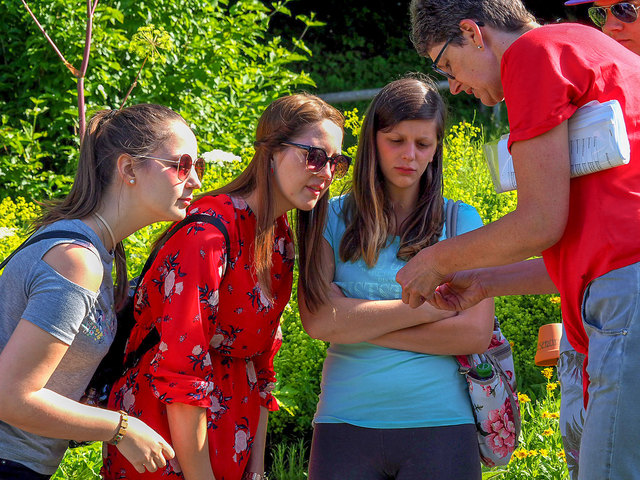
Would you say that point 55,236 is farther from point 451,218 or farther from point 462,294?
point 451,218

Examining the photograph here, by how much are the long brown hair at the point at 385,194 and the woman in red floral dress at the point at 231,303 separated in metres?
0.19

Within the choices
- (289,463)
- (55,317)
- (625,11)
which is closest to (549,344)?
(625,11)

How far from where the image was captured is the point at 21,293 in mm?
1984

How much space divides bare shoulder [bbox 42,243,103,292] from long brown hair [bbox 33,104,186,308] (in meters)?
0.21

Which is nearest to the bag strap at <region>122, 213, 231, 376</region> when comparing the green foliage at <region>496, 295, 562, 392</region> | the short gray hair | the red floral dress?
the red floral dress

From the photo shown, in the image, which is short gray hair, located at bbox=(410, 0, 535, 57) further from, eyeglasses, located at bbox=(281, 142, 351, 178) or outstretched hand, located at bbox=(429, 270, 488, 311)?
outstretched hand, located at bbox=(429, 270, 488, 311)

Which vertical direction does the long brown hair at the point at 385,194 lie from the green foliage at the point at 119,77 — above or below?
below

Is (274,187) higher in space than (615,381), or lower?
higher

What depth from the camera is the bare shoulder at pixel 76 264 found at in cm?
198

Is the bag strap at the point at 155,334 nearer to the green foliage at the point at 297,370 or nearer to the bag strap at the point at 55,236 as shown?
the bag strap at the point at 55,236

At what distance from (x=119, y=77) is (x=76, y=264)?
4.47 metres

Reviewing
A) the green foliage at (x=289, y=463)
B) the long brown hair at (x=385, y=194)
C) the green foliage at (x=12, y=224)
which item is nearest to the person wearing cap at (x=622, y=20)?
the long brown hair at (x=385, y=194)

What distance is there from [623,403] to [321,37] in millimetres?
12225

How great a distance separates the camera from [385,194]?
119 inches
